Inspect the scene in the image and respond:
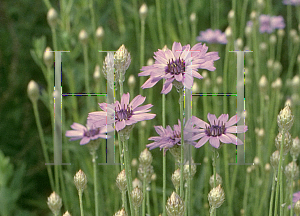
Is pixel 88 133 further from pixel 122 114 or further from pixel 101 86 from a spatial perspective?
pixel 101 86

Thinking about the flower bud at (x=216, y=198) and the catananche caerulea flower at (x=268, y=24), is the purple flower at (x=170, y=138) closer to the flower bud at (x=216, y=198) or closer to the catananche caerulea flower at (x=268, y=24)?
the flower bud at (x=216, y=198)

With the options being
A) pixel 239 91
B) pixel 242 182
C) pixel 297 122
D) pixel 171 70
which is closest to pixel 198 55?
pixel 171 70

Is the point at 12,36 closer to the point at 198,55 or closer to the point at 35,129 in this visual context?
the point at 35,129

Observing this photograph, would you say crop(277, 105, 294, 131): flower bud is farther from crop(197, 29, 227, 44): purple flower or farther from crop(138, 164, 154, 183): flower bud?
crop(197, 29, 227, 44): purple flower

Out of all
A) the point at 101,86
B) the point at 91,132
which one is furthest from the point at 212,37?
the point at 91,132

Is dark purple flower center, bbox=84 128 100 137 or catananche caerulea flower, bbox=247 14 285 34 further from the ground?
catananche caerulea flower, bbox=247 14 285 34

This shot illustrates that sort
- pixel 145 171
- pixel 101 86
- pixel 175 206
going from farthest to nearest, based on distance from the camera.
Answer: pixel 101 86, pixel 145 171, pixel 175 206

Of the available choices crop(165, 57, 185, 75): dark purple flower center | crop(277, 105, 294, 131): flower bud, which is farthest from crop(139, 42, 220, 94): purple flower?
crop(277, 105, 294, 131): flower bud
